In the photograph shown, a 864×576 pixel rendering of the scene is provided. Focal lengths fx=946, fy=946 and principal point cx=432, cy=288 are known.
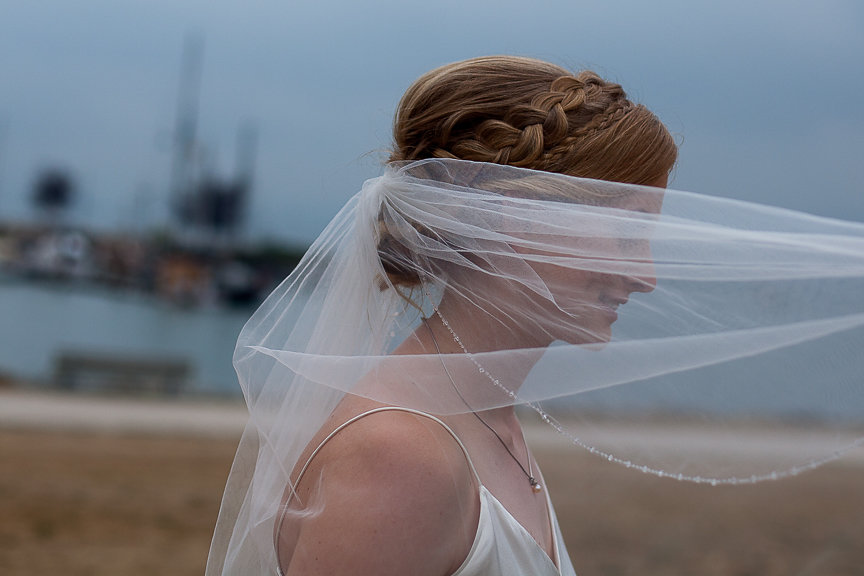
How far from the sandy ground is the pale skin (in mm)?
740

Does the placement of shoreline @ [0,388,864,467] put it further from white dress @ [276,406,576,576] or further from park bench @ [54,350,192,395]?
park bench @ [54,350,192,395]

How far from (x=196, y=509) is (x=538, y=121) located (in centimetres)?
786

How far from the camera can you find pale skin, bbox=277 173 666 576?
4.46 ft

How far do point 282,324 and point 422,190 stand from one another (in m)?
0.39

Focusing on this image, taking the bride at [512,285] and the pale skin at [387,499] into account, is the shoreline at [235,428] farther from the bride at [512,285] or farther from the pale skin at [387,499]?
the pale skin at [387,499]

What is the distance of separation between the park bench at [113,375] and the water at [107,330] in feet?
2.28

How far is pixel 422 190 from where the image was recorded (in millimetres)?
1773

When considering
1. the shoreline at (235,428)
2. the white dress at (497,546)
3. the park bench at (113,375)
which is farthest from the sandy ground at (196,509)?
the park bench at (113,375)

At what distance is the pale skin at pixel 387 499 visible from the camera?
1358mm

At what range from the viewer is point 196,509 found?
28.9 feet

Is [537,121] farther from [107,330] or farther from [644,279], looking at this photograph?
[107,330]

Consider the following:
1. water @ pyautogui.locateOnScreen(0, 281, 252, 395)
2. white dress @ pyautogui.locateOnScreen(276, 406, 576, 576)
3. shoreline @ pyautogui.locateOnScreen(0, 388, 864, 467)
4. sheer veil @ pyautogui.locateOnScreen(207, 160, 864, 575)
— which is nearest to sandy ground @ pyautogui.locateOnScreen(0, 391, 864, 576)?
shoreline @ pyautogui.locateOnScreen(0, 388, 864, 467)

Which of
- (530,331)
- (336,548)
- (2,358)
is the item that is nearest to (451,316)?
(530,331)

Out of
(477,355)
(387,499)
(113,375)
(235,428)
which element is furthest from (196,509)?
(113,375)
